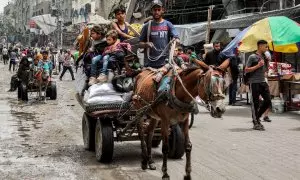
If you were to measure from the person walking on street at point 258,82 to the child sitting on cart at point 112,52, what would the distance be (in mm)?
4231

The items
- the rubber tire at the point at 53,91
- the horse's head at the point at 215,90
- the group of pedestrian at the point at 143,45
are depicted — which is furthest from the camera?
A: the rubber tire at the point at 53,91

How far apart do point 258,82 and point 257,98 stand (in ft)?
1.28

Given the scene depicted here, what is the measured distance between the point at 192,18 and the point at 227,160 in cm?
2313

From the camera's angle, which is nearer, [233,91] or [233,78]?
[233,91]

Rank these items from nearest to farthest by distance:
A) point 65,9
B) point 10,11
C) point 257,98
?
point 257,98 < point 65,9 < point 10,11

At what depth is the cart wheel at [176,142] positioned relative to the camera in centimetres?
793

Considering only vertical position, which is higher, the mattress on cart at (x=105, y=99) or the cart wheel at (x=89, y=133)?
the mattress on cart at (x=105, y=99)

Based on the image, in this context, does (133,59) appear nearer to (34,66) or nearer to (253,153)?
(253,153)

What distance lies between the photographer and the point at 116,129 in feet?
26.9

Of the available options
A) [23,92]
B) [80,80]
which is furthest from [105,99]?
[23,92]

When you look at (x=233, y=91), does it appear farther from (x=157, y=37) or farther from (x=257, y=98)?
(x=157, y=37)

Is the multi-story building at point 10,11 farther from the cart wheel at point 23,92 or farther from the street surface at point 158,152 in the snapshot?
the street surface at point 158,152

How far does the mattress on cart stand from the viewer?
7664 mm

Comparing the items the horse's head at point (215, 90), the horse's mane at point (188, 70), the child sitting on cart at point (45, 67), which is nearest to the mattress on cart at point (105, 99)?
the horse's mane at point (188, 70)
